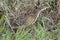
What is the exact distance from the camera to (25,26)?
3.27 metres

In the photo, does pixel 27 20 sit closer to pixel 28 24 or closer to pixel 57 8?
pixel 28 24

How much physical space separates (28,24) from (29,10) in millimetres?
257

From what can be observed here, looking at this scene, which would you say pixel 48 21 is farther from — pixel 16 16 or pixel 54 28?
pixel 16 16

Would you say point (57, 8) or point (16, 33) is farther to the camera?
point (57, 8)

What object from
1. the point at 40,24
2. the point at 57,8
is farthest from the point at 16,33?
the point at 57,8

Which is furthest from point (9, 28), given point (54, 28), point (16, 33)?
point (54, 28)

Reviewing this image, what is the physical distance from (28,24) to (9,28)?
0.25m

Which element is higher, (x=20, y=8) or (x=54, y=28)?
(x=20, y=8)

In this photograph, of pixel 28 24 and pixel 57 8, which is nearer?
pixel 28 24

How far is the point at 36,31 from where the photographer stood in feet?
10.6

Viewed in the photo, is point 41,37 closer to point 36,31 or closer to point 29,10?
point 36,31

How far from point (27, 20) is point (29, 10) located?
7.2 inches

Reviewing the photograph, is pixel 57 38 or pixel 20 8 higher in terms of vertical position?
pixel 20 8

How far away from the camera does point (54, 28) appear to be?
11.0 feet
